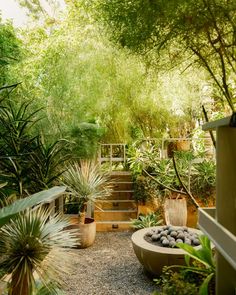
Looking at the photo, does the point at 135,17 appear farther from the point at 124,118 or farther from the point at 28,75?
the point at 124,118

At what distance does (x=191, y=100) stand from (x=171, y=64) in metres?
4.22

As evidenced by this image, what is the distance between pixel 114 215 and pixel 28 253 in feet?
13.2

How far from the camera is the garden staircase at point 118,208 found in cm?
620

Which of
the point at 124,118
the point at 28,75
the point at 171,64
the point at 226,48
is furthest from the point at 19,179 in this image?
the point at 124,118

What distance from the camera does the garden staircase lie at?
6199 mm

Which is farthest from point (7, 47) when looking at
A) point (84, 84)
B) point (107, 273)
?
point (107, 273)

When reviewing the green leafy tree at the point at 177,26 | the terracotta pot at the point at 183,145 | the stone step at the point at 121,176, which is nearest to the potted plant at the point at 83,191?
the stone step at the point at 121,176

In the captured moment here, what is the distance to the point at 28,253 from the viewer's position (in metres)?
2.49

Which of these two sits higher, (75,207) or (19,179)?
(19,179)

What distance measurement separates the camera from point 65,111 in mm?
6344

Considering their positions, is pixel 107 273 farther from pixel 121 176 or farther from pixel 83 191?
pixel 121 176

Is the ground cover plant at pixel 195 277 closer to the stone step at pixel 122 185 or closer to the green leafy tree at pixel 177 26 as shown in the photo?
the green leafy tree at pixel 177 26

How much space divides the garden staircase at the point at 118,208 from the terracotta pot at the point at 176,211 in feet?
2.52

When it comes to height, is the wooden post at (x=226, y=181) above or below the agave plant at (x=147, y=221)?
above
